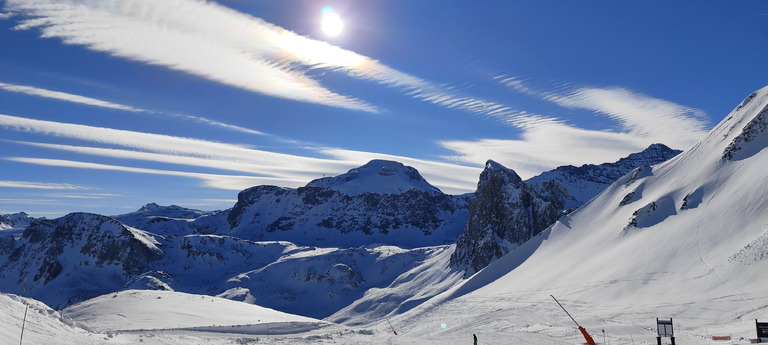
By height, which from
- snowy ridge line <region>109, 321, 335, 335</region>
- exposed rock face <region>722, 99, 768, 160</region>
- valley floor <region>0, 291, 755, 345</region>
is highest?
exposed rock face <region>722, 99, 768, 160</region>

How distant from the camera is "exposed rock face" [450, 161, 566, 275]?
536ft

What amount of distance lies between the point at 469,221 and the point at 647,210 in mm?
103218

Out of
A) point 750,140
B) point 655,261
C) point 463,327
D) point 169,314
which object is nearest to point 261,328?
point 169,314

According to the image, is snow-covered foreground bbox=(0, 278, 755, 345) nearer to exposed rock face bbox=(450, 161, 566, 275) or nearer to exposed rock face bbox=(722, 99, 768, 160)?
exposed rock face bbox=(722, 99, 768, 160)

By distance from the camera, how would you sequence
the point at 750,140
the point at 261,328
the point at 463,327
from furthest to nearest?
the point at 750,140, the point at 261,328, the point at 463,327

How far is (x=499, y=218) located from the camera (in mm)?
173500

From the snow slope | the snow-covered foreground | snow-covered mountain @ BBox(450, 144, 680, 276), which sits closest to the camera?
the snow-covered foreground

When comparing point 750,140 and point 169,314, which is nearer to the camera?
point 169,314

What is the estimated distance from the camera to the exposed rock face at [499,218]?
163500 millimetres

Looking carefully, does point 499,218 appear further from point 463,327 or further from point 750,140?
point 463,327

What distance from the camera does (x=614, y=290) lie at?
6184 cm

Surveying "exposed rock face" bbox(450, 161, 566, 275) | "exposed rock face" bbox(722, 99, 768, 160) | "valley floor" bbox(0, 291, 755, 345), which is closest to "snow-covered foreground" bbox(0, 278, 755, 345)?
"valley floor" bbox(0, 291, 755, 345)

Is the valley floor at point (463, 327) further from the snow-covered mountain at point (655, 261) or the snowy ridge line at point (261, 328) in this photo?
the snow-covered mountain at point (655, 261)

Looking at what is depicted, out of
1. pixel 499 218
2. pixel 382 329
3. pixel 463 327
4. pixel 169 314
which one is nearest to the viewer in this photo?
pixel 463 327
